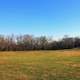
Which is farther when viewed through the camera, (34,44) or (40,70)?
(34,44)

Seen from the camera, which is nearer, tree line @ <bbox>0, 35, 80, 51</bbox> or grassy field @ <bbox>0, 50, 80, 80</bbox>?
grassy field @ <bbox>0, 50, 80, 80</bbox>

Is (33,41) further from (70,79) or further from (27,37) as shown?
(70,79)

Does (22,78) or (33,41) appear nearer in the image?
(22,78)

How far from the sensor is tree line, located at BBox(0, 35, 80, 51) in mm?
90863

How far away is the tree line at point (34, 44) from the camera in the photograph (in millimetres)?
90863

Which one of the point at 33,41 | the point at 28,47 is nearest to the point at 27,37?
the point at 33,41

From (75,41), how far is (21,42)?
88.3 feet

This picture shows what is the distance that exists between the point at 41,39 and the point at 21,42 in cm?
1120

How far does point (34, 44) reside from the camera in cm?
9944

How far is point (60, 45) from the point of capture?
95.5 metres

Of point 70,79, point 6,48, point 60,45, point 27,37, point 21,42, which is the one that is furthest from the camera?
point 27,37

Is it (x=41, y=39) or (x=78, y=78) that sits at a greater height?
(x=41, y=39)

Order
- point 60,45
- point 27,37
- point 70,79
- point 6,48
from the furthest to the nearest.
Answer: point 27,37 < point 60,45 < point 6,48 < point 70,79

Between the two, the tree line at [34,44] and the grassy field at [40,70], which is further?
the tree line at [34,44]
